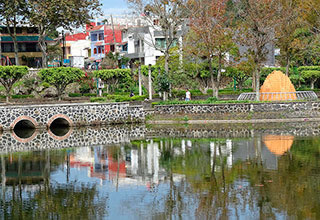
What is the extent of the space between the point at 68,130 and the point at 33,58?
126 ft

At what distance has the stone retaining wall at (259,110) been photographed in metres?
37.3

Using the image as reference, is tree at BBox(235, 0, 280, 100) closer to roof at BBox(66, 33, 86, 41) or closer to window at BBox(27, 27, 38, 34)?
window at BBox(27, 27, 38, 34)

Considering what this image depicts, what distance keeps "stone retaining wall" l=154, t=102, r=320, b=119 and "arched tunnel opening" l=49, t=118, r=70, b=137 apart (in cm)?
958

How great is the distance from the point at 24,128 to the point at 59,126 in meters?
2.67

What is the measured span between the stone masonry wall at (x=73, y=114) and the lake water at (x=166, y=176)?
18.5 feet

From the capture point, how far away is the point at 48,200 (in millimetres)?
16031

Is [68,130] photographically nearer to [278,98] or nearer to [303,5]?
[278,98]

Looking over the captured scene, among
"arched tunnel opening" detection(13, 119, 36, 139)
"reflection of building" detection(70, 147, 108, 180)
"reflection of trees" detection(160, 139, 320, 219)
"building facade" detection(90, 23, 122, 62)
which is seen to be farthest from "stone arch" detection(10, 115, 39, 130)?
"building facade" detection(90, 23, 122, 62)

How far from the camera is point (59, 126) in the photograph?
4022 cm

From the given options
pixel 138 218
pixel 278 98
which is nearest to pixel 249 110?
pixel 278 98

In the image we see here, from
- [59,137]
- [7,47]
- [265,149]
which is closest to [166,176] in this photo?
[265,149]

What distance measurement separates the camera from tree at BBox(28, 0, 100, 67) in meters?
51.5

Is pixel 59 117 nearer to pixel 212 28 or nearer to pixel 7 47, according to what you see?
pixel 212 28

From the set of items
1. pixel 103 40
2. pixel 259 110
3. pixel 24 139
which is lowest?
pixel 24 139
